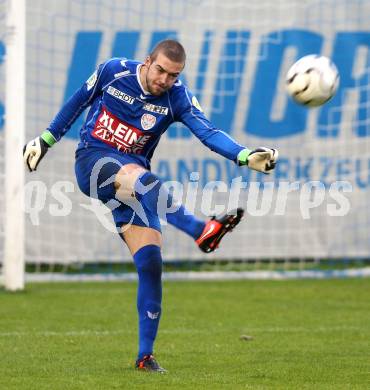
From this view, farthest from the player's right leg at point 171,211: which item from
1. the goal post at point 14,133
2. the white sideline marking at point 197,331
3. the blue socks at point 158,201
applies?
the goal post at point 14,133

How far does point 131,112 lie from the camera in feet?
23.2

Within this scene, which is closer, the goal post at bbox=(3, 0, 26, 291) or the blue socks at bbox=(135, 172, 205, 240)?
the blue socks at bbox=(135, 172, 205, 240)

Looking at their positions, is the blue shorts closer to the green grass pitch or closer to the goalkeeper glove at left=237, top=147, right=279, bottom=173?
the goalkeeper glove at left=237, top=147, right=279, bottom=173

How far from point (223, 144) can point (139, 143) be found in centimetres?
62

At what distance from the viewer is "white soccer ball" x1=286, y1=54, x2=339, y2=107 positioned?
7.04 metres

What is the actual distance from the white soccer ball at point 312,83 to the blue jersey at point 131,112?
1.96ft

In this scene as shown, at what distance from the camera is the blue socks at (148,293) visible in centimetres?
687

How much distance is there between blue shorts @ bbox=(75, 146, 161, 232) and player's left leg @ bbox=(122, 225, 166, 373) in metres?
0.10

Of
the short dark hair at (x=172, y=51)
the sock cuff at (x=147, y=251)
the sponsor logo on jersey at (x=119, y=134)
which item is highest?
the short dark hair at (x=172, y=51)

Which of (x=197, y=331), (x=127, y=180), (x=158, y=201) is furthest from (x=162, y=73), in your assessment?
(x=197, y=331)

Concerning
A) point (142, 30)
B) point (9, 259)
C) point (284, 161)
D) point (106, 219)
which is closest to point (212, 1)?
point (142, 30)

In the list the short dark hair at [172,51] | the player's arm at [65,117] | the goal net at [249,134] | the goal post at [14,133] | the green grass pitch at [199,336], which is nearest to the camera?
the green grass pitch at [199,336]

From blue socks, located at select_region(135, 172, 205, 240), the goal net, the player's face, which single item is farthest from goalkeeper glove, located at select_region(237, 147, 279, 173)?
the goal net

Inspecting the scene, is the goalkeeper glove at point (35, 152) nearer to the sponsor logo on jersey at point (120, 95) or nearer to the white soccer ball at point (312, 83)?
the sponsor logo on jersey at point (120, 95)
